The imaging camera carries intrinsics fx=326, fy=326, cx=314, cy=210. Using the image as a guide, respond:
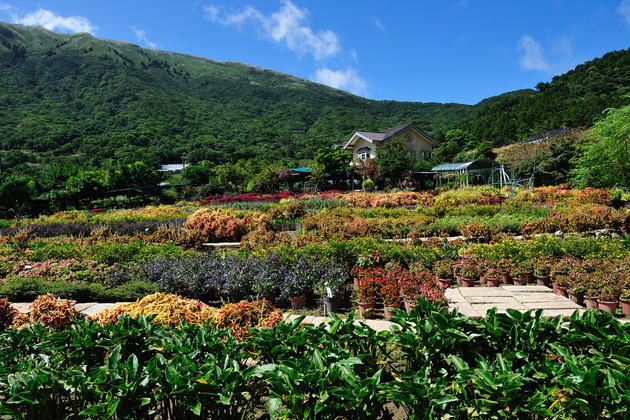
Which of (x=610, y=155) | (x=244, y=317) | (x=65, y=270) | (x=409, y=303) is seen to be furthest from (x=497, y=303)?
(x=610, y=155)

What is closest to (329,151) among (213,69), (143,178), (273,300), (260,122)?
(143,178)

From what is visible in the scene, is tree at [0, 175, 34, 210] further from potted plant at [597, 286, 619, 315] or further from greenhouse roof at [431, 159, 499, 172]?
greenhouse roof at [431, 159, 499, 172]

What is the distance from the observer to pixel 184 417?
6.49ft

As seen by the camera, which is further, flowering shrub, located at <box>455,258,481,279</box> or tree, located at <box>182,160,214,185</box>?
tree, located at <box>182,160,214,185</box>

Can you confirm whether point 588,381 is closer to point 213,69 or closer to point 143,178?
point 143,178

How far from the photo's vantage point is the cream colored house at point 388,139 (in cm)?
3503

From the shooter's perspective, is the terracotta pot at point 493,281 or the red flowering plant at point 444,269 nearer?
the terracotta pot at point 493,281

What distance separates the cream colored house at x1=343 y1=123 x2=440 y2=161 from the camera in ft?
115

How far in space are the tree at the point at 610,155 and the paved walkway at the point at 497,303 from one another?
48.0 ft

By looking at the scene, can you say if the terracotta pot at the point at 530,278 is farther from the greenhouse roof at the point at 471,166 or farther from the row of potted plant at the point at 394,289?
the greenhouse roof at the point at 471,166

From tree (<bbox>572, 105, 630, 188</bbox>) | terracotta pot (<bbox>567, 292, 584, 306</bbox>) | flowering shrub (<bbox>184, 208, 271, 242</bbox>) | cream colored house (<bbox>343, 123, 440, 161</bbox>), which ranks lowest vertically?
terracotta pot (<bbox>567, 292, 584, 306</bbox>)

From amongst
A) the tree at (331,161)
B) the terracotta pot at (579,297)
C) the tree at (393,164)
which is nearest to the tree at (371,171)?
the tree at (393,164)

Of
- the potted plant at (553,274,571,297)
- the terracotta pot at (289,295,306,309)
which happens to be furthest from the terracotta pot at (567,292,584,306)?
the terracotta pot at (289,295,306,309)

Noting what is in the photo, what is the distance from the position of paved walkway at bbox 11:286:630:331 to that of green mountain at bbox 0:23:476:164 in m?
50.5
